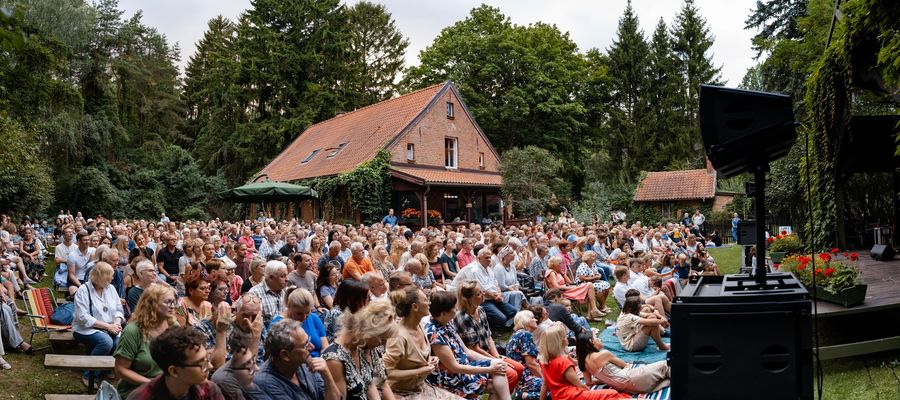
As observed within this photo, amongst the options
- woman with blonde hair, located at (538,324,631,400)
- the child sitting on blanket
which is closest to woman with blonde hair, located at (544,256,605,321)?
the child sitting on blanket

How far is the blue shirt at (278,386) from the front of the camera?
11.3 ft

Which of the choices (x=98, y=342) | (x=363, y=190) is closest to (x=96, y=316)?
(x=98, y=342)

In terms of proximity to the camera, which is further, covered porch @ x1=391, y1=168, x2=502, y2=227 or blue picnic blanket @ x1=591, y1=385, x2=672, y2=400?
covered porch @ x1=391, y1=168, x2=502, y2=227

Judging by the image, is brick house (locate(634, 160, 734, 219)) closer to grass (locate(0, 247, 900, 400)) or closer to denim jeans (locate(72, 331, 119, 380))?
grass (locate(0, 247, 900, 400))

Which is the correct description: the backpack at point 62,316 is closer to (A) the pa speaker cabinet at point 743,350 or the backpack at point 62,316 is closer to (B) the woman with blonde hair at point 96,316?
(B) the woman with blonde hair at point 96,316

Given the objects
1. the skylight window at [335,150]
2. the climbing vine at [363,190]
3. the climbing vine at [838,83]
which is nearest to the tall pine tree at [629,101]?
the skylight window at [335,150]

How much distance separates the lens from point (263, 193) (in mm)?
17375

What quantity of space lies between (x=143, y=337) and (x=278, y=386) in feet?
4.81

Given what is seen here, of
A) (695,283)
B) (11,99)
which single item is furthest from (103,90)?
(695,283)

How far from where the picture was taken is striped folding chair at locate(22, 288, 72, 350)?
24.0 ft

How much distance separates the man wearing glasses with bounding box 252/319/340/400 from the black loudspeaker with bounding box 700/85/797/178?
2.54m

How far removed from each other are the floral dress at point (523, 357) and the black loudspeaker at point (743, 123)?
3373 millimetres

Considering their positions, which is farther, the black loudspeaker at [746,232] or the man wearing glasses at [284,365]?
the black loudspeaker at [746,232]

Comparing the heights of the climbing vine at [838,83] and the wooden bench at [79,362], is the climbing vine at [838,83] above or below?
above
